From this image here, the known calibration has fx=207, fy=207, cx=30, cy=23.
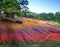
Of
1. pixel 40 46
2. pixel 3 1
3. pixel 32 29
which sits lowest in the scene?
pixel 40 46

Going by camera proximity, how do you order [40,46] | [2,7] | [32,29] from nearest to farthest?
[40,46]
[32,29]
[2,7]

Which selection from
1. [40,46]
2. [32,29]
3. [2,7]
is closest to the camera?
[40,46]

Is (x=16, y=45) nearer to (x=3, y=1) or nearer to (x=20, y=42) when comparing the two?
(x=20, y=42)

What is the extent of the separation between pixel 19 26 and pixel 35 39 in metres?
0.37

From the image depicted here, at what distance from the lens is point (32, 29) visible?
3385 millimetres

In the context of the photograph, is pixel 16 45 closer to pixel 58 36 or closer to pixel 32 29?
pixel 32 29

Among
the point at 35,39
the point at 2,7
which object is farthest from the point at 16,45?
the point at 2,7

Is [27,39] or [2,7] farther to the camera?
[2,7]

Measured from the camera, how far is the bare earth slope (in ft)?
10.6

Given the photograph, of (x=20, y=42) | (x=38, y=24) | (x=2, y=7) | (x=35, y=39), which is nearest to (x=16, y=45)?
(x=20, y=42)

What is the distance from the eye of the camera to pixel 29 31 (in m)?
3.31

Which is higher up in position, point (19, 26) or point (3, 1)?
point (3, 1)

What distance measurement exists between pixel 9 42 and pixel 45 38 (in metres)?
0.56

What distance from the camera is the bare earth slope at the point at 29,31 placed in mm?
3223
